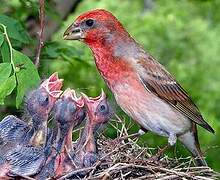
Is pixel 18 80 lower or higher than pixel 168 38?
higher

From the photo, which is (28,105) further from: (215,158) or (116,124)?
(215,158)

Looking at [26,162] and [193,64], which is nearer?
[26,162]

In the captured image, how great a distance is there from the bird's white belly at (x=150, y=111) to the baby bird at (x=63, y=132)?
3.57 feet

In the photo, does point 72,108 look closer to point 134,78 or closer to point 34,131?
point 34,131

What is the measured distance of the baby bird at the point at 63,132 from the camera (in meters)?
5.27

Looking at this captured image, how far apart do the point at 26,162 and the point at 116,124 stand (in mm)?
1622

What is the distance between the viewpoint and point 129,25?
665 inches

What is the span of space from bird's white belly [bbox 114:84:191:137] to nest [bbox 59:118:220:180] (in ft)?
1.01

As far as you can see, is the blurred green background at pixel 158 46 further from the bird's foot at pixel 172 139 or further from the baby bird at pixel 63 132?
the baby bird at pixel 63 132

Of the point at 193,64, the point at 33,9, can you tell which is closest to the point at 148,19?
the point at 193,64

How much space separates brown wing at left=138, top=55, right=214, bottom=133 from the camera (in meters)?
6.70

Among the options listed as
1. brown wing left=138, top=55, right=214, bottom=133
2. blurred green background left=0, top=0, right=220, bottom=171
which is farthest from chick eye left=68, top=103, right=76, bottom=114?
brown wing left=138, top=55, right=214, bottom=133

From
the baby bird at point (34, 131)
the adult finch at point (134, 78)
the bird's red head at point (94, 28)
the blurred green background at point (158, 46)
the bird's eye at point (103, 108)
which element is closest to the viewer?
the baby bird at point (34, 131)

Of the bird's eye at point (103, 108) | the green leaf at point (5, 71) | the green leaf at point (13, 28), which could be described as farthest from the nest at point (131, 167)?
the green leaf at point (13, 28)
